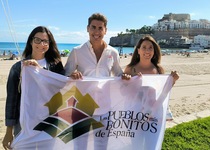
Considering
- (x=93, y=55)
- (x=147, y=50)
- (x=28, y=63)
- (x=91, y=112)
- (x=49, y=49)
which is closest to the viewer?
(x=28, y=63)

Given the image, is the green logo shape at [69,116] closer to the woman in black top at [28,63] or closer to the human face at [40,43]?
the woman in black top at [28,63]

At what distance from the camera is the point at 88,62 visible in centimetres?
346

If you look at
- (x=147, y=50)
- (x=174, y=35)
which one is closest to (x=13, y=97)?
(x=147, y=50)

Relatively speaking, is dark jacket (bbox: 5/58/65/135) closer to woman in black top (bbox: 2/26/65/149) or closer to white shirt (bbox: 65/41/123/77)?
woman in black top (bbox: 2/26/65/149)

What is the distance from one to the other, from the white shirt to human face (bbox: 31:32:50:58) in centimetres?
46

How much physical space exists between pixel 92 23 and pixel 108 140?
4.67ft

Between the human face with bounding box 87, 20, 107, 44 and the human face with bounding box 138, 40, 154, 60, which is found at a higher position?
the human face with bounding box 87, 20, 107, 44

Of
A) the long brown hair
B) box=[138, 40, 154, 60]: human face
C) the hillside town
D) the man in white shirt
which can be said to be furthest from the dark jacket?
the hillside town

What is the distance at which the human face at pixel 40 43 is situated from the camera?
3.02 m


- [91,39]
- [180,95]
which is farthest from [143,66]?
[180,95]

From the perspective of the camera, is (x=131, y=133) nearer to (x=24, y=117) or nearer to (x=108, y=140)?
(x=108, y=140)

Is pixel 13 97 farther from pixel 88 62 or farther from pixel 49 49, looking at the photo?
pixel 88 62

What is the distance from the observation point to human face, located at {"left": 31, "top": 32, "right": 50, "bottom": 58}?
302cm

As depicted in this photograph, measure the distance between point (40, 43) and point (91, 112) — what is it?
0.99m
